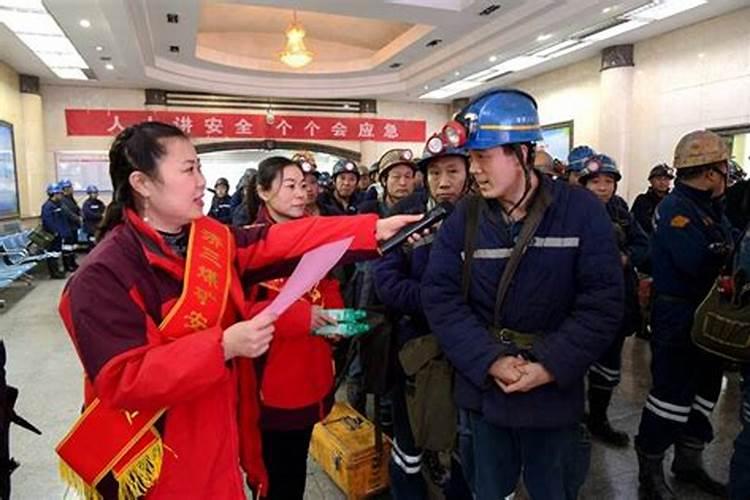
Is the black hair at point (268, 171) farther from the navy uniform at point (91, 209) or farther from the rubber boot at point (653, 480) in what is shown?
the navy uniform at point (91, 209)

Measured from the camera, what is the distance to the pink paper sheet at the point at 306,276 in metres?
1.05

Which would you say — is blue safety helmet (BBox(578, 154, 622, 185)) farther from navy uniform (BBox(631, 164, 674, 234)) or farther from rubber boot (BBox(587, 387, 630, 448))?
navy uniform (BBox(631, 164, 674, 234))

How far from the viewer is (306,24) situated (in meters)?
9.87

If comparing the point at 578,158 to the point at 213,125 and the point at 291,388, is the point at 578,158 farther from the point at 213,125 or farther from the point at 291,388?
the point at 213,125

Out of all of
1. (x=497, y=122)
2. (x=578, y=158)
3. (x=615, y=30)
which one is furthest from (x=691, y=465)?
(x=615, y=30)

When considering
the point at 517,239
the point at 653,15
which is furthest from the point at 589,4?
the point at 517,239

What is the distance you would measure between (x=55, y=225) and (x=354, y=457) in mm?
8610

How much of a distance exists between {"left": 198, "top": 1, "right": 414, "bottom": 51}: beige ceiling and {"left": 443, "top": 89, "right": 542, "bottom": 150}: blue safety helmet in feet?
26.9

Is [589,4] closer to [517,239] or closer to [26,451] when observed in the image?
[517,239]

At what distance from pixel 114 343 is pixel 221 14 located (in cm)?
961

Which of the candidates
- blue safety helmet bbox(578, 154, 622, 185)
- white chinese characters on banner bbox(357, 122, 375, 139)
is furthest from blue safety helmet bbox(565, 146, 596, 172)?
white chinese characters on banner bbox(357, 122, 375, 139)

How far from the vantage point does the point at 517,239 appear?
1400mm

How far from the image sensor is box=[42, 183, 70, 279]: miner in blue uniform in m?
8.76

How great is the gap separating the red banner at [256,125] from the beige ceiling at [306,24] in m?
1.64
